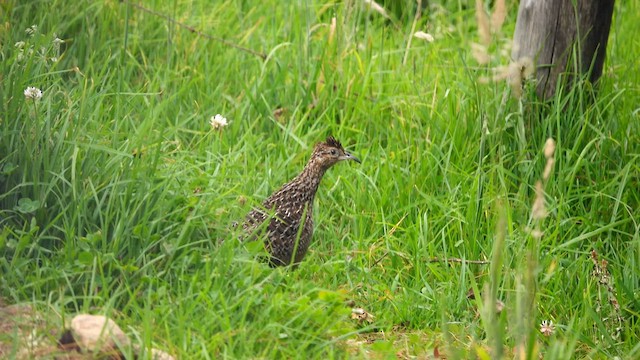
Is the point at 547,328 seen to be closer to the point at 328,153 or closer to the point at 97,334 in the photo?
the point at 328,153

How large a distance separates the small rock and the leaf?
0.77 meters

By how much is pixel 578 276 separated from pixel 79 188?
2.66 metres

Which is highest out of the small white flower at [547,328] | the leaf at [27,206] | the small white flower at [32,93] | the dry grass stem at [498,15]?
the dry grass stem at [498,15]

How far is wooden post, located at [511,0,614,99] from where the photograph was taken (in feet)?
20.9

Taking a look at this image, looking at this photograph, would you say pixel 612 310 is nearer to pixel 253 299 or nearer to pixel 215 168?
pixel 253 299

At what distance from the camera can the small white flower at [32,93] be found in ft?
16.5

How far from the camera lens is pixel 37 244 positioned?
4598 millimetres

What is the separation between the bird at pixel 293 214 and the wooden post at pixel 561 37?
4.41ft

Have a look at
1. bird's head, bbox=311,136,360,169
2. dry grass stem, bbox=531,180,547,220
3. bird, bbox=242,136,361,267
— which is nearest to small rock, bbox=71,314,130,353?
bird, bbox=242,136,361,267

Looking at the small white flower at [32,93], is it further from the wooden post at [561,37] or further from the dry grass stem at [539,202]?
the wooden post at [561,37]

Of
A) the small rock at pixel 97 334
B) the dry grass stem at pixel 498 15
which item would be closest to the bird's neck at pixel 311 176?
the dry grass stem at pixel 498 15

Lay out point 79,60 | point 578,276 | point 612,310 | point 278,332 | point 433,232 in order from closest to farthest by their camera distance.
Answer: point 278,332 < point 612,310 < point 578,276 < point 433,232 < point 79,60

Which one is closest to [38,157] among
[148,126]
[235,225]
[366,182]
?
[148,126]

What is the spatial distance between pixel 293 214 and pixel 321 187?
3.21 ft
